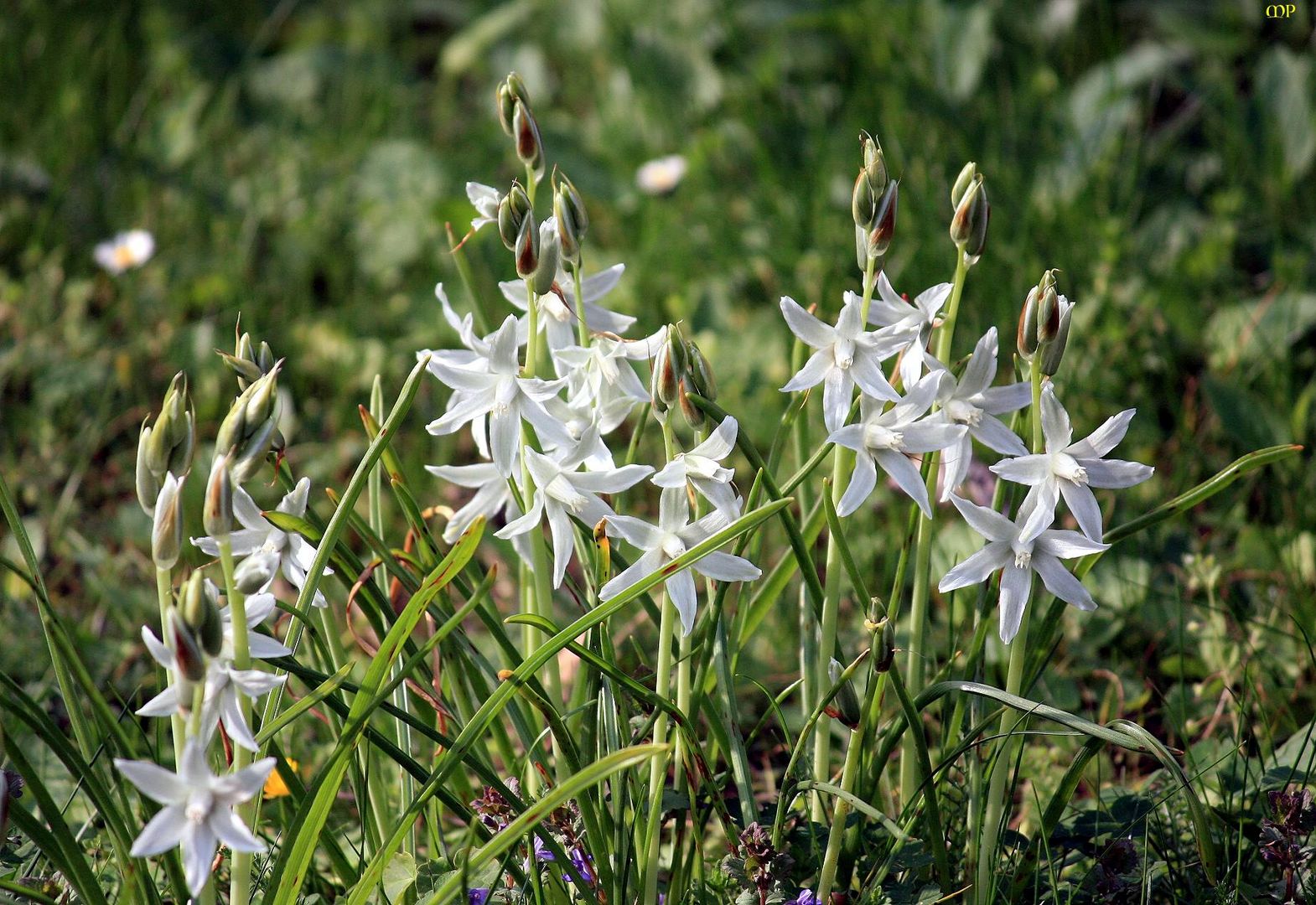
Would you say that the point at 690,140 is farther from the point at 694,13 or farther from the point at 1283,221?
the point at 1283,221

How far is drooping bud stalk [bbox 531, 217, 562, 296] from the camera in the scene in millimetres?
1241

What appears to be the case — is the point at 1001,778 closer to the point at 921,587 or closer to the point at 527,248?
the point at 921,587

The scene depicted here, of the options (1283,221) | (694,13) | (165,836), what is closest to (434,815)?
(165,836)

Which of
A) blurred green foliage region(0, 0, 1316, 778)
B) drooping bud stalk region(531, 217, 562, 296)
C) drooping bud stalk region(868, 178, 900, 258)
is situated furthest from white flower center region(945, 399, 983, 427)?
blurred green foliage region(0, 0, 1316, 778)

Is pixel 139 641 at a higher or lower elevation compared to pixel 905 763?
lower

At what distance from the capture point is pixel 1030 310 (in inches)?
46.2

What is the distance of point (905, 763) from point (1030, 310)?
23.1 inches

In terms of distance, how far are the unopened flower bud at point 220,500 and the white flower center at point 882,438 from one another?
0.60 meters

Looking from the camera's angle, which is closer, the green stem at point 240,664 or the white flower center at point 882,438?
the green stem at point 240,664

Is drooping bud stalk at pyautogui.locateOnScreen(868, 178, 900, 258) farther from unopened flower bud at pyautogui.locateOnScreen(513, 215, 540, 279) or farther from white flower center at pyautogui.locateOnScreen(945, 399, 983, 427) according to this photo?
unopened flower bud at pyautogui.locateOnScreen(513, 215, 540, 279)

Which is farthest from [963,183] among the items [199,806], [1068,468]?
[199,806]

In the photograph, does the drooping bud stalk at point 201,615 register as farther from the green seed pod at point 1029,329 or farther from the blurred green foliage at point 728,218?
the blurred green foliage at point 728,218

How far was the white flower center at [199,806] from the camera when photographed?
0.95 m

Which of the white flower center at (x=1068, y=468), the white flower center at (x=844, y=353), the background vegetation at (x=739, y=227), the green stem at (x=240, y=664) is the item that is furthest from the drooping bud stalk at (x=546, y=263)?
the background vegetation at (x=739, y=227)
